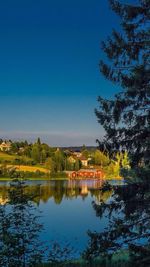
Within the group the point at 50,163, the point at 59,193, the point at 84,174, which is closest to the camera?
the point at 59,193

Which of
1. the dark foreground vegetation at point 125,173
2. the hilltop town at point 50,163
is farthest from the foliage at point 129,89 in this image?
the hilltop town at point 50,163

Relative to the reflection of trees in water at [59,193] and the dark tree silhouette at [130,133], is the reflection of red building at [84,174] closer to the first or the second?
the reflection of trees in water at [59,193]

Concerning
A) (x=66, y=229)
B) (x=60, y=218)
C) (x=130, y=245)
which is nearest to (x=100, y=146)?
(x=130, y=245)

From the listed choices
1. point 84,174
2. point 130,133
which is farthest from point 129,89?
point 84,174

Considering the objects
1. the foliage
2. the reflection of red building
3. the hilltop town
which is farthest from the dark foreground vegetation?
the reflection of red building

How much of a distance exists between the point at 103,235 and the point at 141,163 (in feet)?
6.51

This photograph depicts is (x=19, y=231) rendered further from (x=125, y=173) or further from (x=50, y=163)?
(x=50, y=163)

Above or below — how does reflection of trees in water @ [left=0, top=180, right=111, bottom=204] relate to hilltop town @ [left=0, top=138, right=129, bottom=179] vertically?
below

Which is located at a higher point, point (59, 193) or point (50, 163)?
point (50, 163)

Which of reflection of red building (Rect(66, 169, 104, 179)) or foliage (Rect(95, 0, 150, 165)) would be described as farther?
reflection of red building (Rect(66, 169, 104, 179))

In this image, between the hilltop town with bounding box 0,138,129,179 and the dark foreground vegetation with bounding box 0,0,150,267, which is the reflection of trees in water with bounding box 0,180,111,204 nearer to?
the dark foreground vegetation with bounding box 0,0,150,267

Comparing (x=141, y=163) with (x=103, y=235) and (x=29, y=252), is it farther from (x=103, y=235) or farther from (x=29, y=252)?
(x=29, y=252)

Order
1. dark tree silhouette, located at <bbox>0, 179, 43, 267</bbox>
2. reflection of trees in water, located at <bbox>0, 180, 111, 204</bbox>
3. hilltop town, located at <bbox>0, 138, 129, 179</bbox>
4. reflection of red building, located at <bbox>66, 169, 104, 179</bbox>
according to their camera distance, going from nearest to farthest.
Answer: dark tree silhouette, located at <bbox>0, 179, 43, 267</bbox>
reflection of trees in water, located at <bbox>0, 180, 111, 204</bbox>
hilltop town, located at <bbox>0, 138, 129, 179</bbox>
reflection of red building, located at <bbox>66, 169, 104, 179</bbox>

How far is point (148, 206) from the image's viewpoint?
9961mm
